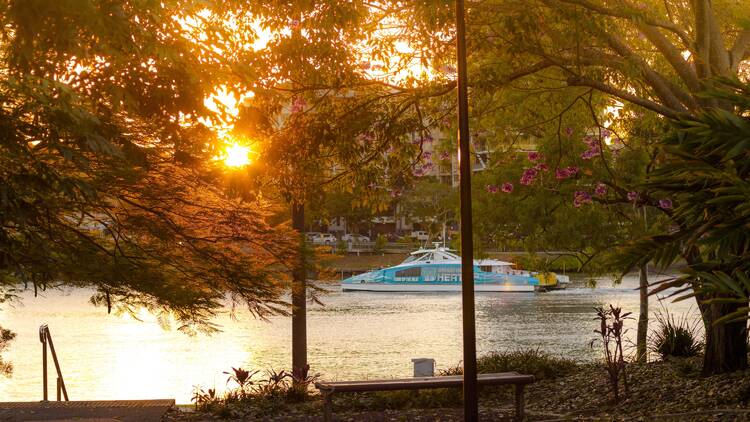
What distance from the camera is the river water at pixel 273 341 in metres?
22.4

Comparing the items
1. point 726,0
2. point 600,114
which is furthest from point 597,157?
point 726,0

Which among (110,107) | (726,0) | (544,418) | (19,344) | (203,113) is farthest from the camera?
(19,344)

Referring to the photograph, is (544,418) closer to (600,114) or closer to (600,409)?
(600,409)

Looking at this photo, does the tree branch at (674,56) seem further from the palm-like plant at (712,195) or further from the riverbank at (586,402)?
the palm-like plant at (712,195)

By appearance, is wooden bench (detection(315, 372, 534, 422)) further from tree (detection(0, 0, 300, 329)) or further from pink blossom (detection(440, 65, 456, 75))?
pink blossom (detection(440, 65, 456, 75))

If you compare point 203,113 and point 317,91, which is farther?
point 317,91

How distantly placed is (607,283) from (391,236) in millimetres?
34371

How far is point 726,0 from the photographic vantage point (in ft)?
45.4

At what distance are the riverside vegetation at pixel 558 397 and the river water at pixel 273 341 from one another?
1.55 meters

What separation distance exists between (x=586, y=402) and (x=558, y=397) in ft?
2.37

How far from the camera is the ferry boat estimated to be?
2290 inches

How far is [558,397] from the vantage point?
13.2m

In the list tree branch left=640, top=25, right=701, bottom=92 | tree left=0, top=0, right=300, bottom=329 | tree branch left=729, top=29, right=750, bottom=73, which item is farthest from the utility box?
tree branch left=729, top=29, right=750, bottom=73

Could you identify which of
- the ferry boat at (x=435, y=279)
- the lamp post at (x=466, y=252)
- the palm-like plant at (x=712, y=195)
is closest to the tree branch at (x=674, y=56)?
the lamp post at (x=466, y=252)
